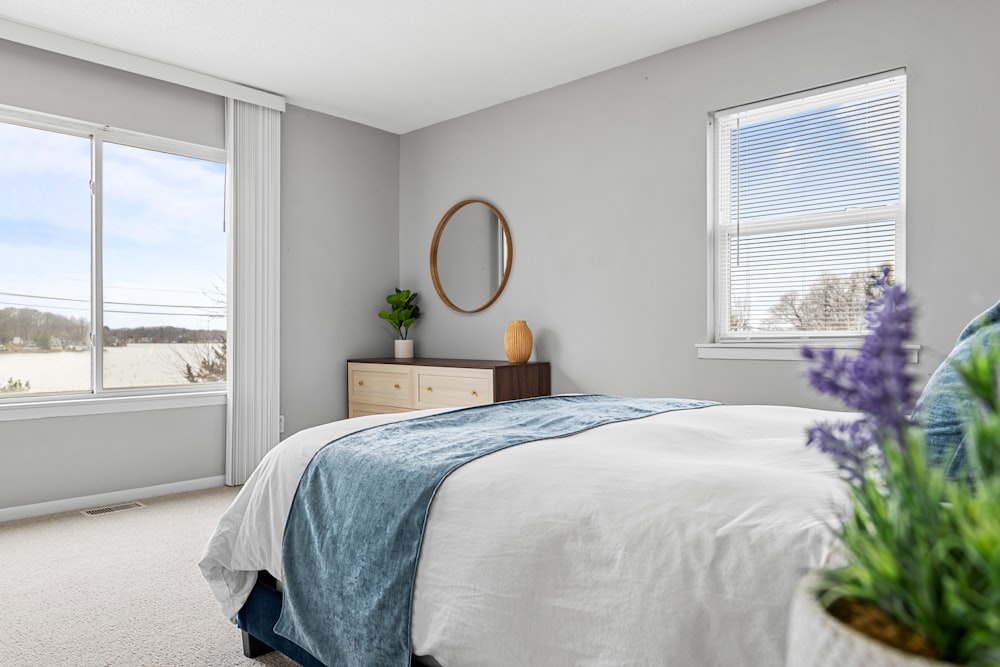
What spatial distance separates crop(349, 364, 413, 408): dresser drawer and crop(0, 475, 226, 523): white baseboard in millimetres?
1048

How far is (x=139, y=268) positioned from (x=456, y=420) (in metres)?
2.95

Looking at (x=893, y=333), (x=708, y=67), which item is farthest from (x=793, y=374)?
(x=893, y=333)

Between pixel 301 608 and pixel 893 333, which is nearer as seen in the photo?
pixel 893 333

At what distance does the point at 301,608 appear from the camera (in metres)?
1.66

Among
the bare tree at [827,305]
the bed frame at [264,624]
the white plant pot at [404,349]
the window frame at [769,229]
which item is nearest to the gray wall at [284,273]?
the white plant pot at [404,349]

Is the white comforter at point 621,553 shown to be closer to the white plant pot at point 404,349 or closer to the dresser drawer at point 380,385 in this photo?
the dresser drawer at point 380,385

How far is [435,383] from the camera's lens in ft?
14.1

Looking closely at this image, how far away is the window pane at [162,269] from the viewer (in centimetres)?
398

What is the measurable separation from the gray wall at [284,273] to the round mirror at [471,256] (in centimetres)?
53

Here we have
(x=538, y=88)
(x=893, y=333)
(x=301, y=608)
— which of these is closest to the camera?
(x=893, y=333)

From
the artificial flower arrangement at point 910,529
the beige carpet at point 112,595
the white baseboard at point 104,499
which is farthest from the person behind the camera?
the white baseboard at point 104,499

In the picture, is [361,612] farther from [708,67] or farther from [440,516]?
[708,67]

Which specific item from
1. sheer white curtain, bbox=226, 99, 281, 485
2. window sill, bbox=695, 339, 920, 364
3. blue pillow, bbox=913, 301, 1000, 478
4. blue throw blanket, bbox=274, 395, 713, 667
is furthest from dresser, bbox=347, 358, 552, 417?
blue pillow, bbox=913, 301, 1000, 478

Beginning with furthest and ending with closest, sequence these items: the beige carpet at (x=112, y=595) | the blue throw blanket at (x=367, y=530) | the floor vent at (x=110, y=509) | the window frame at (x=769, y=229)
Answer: the floor vent at (x=110, y=509) → the window frame at (x=769, y=229) → the beige carpet at (x=112, y=595) → the blue throw blanket at (x=367, y=530)
